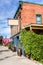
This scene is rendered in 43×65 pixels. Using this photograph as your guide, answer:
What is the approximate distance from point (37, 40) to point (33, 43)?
21.7 inches

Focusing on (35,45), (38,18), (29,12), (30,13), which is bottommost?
(35,45)

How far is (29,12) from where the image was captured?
29406 mm

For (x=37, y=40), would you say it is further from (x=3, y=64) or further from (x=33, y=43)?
(x=3, y=64)

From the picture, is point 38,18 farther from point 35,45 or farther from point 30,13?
point 35,45

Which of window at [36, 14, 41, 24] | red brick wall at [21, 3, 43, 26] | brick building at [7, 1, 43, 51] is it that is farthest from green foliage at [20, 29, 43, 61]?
window at [36, 14, 41, 24]

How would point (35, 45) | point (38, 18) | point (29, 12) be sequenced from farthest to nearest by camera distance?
point (38, 18), point (29, 12), point (35, 45)

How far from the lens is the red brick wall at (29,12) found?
29.1 meters

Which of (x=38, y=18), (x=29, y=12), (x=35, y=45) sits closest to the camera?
(x=35, y=45)

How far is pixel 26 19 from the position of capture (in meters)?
29.2

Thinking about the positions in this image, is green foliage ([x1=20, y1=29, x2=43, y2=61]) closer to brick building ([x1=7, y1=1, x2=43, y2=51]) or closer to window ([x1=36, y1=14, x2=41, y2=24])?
brick building ([x1=7, y1=1, x2=43, y2=51])

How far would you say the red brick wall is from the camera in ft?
95.5

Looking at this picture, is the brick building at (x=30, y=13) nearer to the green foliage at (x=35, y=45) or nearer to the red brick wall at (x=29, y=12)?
the red brick wall at (x=29, y=12)

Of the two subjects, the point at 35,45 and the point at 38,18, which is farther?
the point at 38,18

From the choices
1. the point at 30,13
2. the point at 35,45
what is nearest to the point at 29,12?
the point at 30,13
